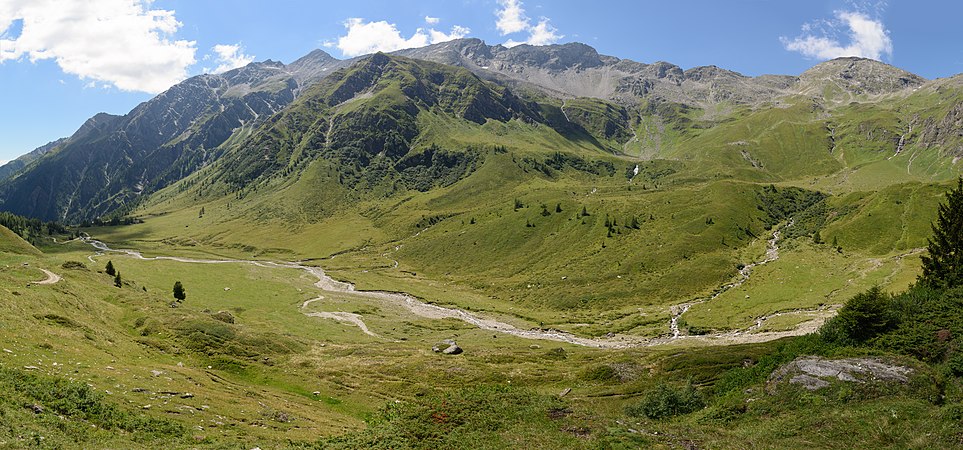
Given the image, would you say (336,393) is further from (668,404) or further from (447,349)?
(668,404)

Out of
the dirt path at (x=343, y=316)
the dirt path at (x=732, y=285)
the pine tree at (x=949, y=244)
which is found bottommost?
the dirt path at (x=343, y=316)

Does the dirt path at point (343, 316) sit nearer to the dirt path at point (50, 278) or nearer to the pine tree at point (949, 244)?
the dirt path at point (50, 278)

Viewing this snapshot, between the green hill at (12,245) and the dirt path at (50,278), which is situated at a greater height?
the green hill at (12,245)

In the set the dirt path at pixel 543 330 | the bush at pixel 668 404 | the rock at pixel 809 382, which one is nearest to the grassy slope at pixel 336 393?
the rock at pixel 809 382

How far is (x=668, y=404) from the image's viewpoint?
33.2 metres

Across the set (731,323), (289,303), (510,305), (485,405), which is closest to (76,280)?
(289,303)

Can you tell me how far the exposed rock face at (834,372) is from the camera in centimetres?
2784

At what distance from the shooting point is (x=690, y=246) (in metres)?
150

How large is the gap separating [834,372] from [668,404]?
10.00 meters

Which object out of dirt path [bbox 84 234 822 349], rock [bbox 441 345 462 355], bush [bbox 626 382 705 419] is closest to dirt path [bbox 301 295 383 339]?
dirt path [bbox 84 234 822 349]

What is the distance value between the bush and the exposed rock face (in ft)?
16.4

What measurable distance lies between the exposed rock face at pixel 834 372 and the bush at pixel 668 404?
500 centimetres

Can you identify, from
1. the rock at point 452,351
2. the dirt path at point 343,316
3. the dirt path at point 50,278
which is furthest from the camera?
the dirt path at point 343,316

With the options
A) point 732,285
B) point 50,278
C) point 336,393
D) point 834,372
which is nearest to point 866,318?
point 834,372
